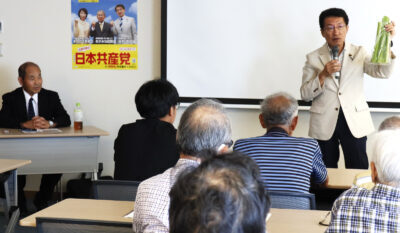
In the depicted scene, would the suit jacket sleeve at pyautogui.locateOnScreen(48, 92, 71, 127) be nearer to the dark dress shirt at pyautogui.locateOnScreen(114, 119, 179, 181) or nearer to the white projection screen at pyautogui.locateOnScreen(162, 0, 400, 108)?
the white projection screen at pyautogui.locateOnScreen(162, 0, 400, 108)

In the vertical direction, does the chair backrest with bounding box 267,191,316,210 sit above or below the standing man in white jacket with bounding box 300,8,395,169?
below

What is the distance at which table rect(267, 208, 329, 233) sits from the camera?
7.16 feet

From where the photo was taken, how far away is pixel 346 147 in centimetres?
437

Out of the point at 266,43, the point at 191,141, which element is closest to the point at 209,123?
the point at 191,141

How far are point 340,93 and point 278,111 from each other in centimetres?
150

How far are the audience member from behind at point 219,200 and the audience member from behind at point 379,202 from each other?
826 mm

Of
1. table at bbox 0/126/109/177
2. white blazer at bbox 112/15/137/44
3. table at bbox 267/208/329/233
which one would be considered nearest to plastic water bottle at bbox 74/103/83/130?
table at bbox 0/126/109/177

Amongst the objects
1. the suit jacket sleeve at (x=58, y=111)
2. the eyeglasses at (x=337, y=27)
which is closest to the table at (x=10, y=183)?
the suit jacket sleeve at (x=58, y=111)

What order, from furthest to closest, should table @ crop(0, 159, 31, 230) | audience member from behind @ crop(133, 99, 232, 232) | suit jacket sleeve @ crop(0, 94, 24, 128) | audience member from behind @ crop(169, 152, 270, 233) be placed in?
suit jacket sleeve @ crop(0, 94, 24, 128)
table @ crop(0, 159, 31, 230)
audience member from behind @ crop(133, 99, 232, 232)
audience member from behind @ crop(169, 152, 270, 233)

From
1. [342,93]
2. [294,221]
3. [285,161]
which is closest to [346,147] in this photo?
[342,93]

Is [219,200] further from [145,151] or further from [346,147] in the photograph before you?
[346,147]

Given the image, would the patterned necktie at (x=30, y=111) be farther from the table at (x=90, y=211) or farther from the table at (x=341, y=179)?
the table at (x=341, y=179)

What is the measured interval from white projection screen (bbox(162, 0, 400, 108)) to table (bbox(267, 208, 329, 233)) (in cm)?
285

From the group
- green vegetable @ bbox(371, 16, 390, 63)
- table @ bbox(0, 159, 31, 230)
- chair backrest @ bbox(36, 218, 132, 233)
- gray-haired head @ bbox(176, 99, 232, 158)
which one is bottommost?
table @ bbox(0, 159, 31, 230)
